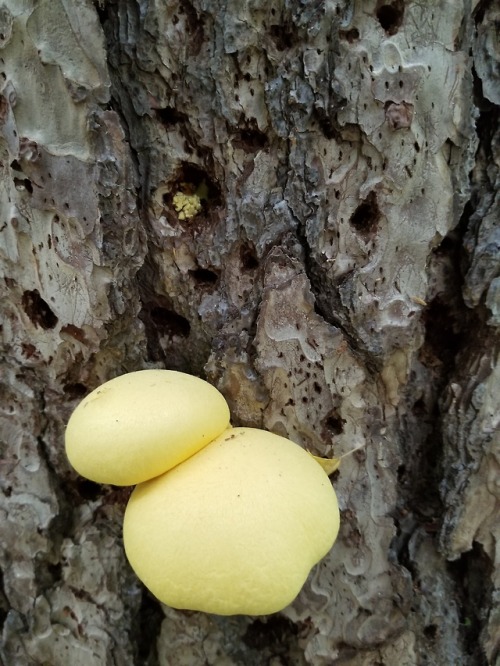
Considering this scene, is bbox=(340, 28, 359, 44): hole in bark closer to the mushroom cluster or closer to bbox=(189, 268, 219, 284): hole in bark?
bbox=(189, 268, 219, 284): hole in bark

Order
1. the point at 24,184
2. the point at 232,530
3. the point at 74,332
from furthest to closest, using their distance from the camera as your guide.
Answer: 1. the point at 74,332
2. the point at 24,184
3. the point at 232,530

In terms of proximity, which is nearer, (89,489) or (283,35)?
(283,35)

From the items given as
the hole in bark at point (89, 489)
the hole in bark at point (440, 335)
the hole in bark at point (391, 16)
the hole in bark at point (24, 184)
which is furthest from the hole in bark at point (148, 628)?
the hole in bark at point (391, 16)

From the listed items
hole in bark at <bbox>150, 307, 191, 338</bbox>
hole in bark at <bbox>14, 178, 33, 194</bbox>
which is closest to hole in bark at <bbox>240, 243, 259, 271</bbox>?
hole in bark at <bbox>150, 307, 191, 338</bbox>

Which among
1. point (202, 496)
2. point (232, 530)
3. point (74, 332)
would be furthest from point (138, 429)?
point (74, 332)

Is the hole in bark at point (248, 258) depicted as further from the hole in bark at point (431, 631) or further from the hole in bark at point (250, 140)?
the hole in bark at point (431, 631)

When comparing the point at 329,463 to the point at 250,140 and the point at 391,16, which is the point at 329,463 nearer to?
the point at 250,140
